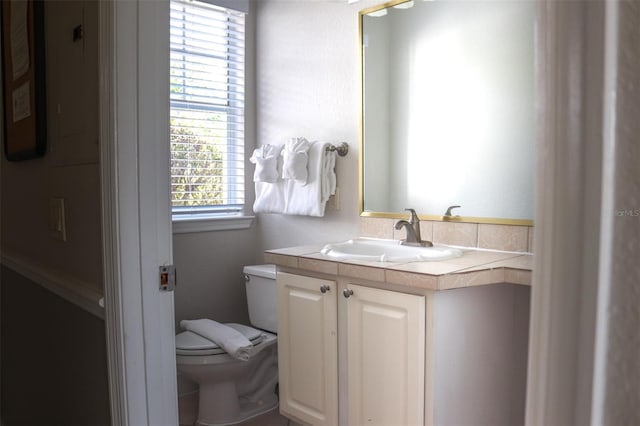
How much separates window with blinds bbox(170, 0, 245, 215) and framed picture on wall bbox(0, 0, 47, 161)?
1025 mm

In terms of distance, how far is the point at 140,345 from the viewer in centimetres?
112

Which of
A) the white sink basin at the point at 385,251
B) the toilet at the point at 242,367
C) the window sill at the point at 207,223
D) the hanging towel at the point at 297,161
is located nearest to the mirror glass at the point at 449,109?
the white sink basin at the point at 385,251

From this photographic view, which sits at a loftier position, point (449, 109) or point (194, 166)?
point (449, 109)

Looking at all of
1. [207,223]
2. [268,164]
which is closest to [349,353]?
[268,164]

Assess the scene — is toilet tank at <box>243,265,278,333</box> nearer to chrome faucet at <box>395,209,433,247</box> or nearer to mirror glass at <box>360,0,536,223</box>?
mirror glass at <box>360,0,536,223</box>

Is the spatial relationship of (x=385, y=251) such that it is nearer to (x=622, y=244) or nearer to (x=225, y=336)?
(x=225, y=336)

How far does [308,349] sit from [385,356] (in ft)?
1.32

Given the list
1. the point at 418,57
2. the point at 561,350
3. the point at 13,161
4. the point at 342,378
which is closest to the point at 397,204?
the point at 418,57

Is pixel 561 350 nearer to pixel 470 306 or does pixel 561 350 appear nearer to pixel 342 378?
pixel 470 306

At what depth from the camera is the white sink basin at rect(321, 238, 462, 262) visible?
5.97ft

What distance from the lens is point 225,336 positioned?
2.35m

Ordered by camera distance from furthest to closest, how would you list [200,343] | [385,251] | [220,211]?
[220,211] < [200,343] < [385,251]

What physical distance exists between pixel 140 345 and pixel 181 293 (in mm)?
1667

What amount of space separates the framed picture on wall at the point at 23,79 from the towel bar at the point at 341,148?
4.29 feet
